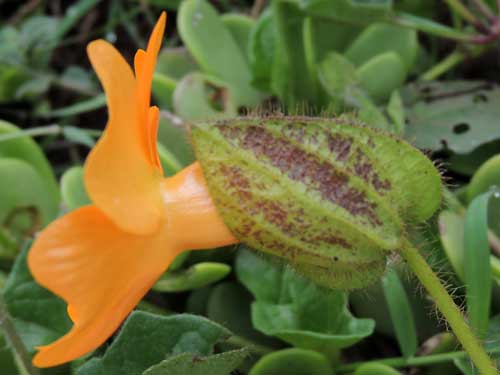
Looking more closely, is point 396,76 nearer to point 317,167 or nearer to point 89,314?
point 317,167

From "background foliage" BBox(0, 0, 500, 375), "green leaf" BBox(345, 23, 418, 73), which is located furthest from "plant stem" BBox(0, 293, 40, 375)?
"green leaf" BBox(345, 23, 418, 73)

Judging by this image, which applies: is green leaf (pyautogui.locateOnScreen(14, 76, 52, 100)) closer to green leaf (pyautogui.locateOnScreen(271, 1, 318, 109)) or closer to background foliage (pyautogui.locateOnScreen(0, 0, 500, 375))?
background foliage (pyautogui.locateOnScreen(0, 0, 500, 375))

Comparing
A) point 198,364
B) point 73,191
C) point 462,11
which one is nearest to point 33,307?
point 73,191

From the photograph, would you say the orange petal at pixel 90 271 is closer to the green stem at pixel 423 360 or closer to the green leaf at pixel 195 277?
the green leaf at pixel 195 277

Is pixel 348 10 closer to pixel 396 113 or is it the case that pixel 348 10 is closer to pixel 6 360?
pixel 396 113

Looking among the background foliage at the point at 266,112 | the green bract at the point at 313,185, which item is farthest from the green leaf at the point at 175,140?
the green bract at the point at 313,185
